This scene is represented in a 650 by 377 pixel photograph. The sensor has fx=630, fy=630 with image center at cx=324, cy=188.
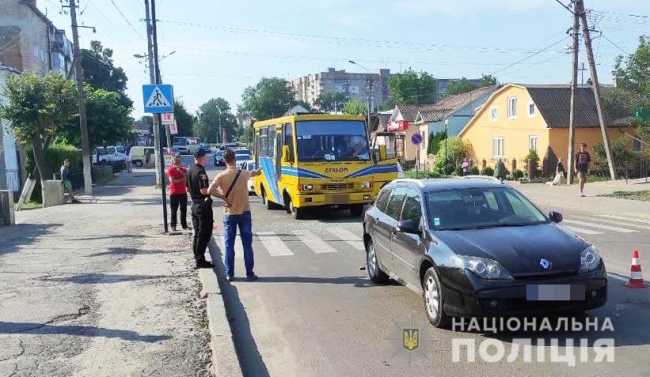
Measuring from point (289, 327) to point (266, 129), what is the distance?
532 inches

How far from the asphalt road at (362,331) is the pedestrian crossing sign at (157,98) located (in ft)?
16.4

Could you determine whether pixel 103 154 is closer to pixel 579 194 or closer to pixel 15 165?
pixel 15 165

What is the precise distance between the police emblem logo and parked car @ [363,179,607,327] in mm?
261

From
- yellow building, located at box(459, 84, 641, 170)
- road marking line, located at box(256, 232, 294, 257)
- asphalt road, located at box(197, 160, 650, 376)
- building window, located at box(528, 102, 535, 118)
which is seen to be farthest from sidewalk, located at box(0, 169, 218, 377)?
building window, located at box(528, 102, 535, 118)

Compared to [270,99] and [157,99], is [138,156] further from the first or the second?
[270,99]

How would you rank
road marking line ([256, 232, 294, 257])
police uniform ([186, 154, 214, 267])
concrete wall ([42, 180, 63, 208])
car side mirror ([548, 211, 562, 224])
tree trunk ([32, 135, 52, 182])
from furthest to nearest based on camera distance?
1. tree trunk ([32, 135, 52, 182])
2. concrete wall ([42, 180, 63, 208])
3. road marking line ([256, 232, 294, 257])
4. police uniform ([186, 154, 214, 267])
5. car side mirror ([548, 211, 562, 224])

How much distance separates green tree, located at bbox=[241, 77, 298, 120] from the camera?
129250 mm

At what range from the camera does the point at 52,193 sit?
2228 cm

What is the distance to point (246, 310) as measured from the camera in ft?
24.1

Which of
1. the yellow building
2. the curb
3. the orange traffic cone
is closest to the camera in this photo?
the curb

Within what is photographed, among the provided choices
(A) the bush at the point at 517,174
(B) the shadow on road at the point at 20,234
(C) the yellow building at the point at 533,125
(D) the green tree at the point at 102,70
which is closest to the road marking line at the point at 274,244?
(B) the shadow on road at the point at 20,234

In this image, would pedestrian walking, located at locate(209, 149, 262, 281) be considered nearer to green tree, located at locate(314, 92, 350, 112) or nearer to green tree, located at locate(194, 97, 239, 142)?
green tree, located at locate(314, 92, 350, 112)

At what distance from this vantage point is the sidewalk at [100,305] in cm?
538

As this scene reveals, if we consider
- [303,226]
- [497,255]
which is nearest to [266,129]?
[303,226]
